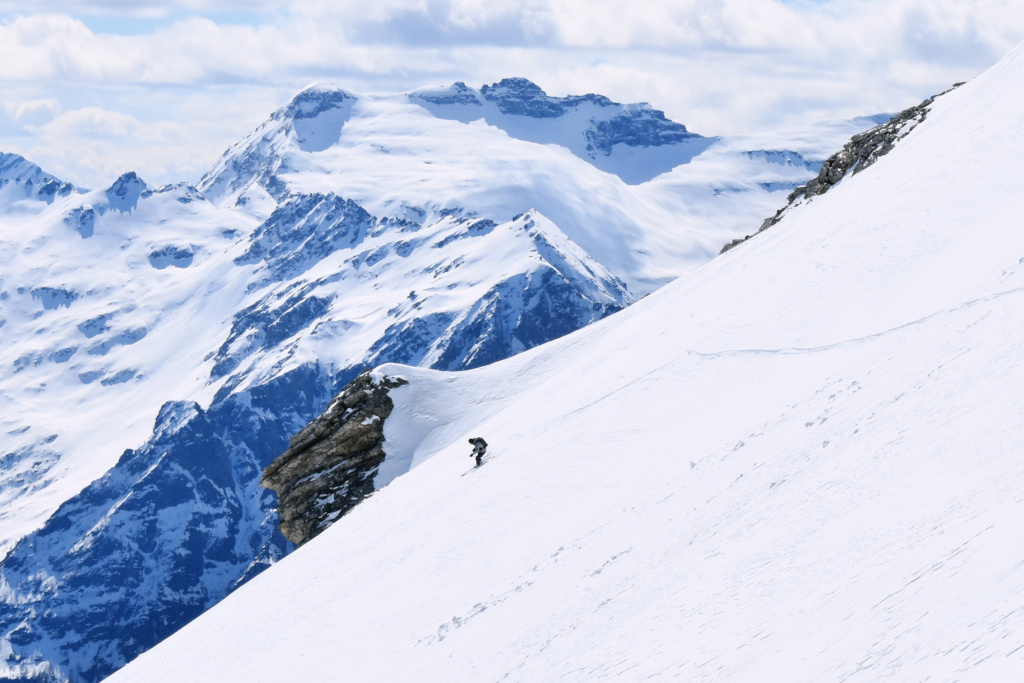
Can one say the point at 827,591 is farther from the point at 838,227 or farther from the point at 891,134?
the point at 891,134

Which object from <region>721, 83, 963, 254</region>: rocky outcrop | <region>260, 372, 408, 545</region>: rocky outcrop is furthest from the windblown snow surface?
<region>260, 372, 408, 545</region>: rocky outcrop

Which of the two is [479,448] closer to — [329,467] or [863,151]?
[329,467]

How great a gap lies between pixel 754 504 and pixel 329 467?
119ft

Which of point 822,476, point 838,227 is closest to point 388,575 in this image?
point 822,476

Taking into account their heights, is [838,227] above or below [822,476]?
above

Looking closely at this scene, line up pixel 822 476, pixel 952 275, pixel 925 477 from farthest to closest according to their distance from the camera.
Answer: pixel 952 275
pixel 822 476
pixel 925 477

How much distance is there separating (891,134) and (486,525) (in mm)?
37752

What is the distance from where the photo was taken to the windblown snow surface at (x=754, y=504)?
54.1 feet

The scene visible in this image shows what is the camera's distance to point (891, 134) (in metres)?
56.4

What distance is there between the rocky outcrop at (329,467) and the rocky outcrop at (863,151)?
23396 mm

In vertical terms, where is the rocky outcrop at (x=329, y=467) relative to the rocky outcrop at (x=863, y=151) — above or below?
below

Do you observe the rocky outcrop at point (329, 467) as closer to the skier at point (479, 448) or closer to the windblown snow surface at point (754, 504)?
the windblown snow surface at point (754, 504)

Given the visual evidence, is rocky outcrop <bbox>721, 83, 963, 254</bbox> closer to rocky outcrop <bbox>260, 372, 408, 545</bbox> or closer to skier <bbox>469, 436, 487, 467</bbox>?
rocky outcrop <bbox>260, 372, 408, 545</bbox>

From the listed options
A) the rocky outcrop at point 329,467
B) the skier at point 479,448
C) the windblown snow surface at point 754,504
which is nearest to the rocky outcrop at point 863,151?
the windblown snow surface at point 754,504
